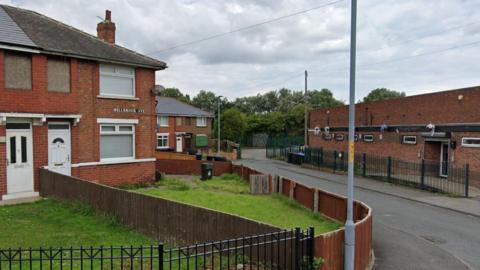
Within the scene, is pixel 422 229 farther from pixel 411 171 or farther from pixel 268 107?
pixel 268 107

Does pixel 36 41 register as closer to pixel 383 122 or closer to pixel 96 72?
pixel 96 72

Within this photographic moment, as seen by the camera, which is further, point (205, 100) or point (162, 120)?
point (205, 100)

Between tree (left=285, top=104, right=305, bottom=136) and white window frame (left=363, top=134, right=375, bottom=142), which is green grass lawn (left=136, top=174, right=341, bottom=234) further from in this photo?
tree (left=285, top=104, right=305, bottom=136)

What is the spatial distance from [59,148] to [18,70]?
3.31m

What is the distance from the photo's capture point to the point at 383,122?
29172 mm

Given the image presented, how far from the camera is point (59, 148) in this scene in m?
15.4

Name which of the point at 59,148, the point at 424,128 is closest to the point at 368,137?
the point at 424,128

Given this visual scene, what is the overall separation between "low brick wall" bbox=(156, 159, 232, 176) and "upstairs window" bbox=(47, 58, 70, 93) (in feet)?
30.7

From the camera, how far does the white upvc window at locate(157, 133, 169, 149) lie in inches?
1807

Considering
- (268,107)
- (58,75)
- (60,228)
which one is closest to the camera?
(60,228)

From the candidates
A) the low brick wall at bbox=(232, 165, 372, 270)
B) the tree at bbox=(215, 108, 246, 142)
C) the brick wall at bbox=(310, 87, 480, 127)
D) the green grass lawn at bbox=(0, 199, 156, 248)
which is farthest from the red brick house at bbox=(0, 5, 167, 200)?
the tree at bbox=(215, 108, 246, 142)

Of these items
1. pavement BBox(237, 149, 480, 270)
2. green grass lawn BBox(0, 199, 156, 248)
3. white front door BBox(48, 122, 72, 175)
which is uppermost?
white front door BBox(48, 122, 72, 175)

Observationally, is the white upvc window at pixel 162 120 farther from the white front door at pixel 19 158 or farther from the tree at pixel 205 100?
the tree at pixel 205 100

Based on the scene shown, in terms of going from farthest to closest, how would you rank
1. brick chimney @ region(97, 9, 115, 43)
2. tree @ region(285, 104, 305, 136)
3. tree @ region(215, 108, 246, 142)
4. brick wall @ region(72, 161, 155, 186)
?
1. tree @ region(285, 104, 305, 136)
2. tree @ region(215, 108, 246, 142)
3. brick chimney @ region(97, 9, 115, 43)
4. brick wall @ region(72, 161, 155, 186)
